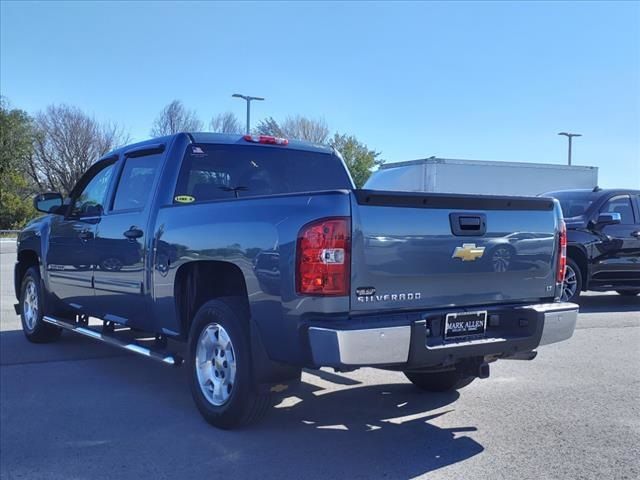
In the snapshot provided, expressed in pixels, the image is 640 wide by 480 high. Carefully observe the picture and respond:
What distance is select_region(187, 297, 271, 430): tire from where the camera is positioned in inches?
162

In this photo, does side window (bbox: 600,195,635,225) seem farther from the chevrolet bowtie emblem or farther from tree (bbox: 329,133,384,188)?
tree (bbox: 329,133,384,188)

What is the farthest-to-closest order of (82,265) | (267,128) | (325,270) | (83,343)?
(267,128) → (83,343) → (82,265) → (325,270)

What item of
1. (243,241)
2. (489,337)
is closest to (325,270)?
(243,241)

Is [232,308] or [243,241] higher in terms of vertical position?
[243,241]

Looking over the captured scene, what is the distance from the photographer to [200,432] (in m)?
4.38

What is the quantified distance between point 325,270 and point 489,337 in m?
1.24

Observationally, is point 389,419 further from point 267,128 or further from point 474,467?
point 267,128

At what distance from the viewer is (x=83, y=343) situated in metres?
7.50

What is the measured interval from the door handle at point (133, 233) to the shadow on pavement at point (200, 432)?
1.29m

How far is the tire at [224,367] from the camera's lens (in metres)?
4.12

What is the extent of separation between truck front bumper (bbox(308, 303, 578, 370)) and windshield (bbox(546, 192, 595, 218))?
616 centimetres

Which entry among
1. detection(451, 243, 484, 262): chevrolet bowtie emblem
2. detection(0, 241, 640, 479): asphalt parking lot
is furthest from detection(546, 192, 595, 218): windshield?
detection(451, 243, 484, 262): chevrolet bowtie emblem

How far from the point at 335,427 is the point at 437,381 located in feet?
3.69

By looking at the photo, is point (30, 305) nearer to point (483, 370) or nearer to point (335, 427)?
point (335, 427)
